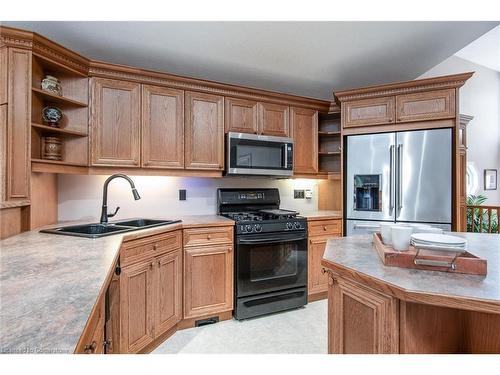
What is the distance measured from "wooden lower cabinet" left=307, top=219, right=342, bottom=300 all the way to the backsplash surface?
0.62m

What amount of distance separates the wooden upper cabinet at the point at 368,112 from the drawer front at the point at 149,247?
2057mm

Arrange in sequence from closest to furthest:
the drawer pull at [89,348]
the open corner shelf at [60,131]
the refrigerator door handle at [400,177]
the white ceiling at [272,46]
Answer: the drawer pull at [89,348]
the open corner shelf at [60,131]
the white ceiling at [272,46]
the refrigerator door handle at [400,177]

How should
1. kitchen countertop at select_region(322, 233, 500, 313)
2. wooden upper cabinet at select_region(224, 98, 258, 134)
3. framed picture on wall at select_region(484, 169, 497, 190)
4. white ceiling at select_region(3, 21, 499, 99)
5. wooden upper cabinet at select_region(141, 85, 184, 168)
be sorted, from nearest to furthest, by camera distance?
kitchen countertop at select_region(322, 233, 500, 313) < white ceiling at select_region(3, 21, 499, 99) < wooden upper cabinet at select_region(141, 85, 184, 168) < wooden upper cabinet at select_region(224, 98, 258, 134) < framed picture on wall at select_region(484, 169, 497, 190)

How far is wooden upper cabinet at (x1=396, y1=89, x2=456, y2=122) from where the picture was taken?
2561mm

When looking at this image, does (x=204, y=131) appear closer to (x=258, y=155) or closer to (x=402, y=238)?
(x=258, y=155)

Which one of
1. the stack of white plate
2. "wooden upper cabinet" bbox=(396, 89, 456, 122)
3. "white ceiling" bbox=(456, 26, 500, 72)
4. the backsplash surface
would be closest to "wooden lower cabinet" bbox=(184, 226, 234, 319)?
the backsplash surface

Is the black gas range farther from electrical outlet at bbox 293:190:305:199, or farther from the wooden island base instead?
the wooden island base

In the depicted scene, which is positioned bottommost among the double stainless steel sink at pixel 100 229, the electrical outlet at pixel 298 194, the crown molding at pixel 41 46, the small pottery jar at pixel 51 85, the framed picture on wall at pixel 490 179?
the double stainless steel sink at pixel 100 229

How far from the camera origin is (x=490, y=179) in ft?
18.6

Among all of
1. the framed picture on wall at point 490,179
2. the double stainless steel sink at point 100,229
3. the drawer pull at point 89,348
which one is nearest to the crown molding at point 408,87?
the double stainless steel sink at point 100,229

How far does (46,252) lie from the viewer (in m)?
1.36

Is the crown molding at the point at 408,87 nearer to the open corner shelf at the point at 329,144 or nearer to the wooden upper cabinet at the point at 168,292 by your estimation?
the open corner shelf at the point at 329,144

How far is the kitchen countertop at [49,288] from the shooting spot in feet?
2.04

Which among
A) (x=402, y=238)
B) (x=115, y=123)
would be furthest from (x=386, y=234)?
(x=115, y=123)
